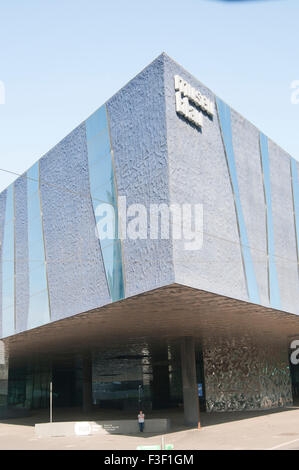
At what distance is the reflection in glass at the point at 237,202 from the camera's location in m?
25.8

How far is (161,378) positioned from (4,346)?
22.2m

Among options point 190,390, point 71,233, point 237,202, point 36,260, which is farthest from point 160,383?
point 237,202

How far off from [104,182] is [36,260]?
852 cm

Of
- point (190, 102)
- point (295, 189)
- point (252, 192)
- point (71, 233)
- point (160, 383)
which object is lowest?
point (160, 383)

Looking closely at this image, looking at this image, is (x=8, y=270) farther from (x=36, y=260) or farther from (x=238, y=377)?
(x=238, y=377)

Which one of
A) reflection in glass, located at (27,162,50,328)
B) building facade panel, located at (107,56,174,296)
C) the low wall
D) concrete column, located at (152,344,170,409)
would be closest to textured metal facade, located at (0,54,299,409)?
building facade panel, located at (107,56,174,296)

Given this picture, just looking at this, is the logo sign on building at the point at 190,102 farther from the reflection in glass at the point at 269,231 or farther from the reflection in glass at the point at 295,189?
the reflection in glass at the point at 295,189

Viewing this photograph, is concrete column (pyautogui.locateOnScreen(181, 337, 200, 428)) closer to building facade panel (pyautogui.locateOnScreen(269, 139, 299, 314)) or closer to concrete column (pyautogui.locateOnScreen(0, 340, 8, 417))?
building facade panel (pyautogui.locateOnScreen(269, 139, 299, 314))

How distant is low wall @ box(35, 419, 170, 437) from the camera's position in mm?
25906

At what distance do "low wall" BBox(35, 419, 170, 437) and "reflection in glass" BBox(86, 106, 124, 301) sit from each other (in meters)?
7.88

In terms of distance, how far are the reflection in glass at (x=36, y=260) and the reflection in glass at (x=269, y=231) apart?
13465 millimetres

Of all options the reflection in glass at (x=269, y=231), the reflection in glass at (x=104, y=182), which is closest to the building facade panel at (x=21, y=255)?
the reflection in glass at (x=104, y=182)

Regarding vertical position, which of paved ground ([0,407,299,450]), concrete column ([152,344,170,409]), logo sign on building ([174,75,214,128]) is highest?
logo sign on building ([174,75,214,128])

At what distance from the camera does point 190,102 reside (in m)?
23.6
